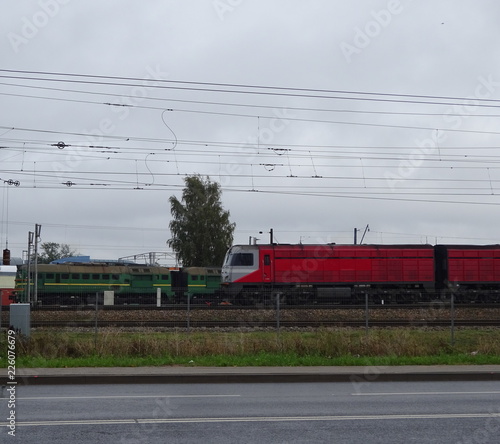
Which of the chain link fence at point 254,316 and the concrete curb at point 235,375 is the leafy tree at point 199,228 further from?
the concrete curb at point 235,375

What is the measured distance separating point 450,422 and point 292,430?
2.24 m

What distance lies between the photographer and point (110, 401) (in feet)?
37.6

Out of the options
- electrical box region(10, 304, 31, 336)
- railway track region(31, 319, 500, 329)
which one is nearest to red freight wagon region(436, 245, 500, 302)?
railway track region(31, 319, 500, 329)

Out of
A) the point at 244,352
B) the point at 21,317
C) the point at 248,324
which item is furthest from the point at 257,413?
the point at 248,324

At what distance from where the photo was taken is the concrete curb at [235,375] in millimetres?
13930

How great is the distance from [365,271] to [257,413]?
1335 inches

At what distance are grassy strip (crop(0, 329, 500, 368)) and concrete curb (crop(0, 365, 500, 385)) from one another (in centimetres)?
89

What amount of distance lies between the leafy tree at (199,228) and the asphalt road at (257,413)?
56.8 m

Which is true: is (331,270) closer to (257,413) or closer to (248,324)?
(248,324)

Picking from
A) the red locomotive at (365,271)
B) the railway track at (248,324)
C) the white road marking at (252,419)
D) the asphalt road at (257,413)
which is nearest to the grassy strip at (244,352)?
the asphalt road at (257,413)

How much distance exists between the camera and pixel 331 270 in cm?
4306

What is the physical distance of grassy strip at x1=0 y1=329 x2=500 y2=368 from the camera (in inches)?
635

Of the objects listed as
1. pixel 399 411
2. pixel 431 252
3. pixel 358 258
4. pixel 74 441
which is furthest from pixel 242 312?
pixel 74 441

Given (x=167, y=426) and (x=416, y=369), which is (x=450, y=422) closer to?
(x=167, y=426)
